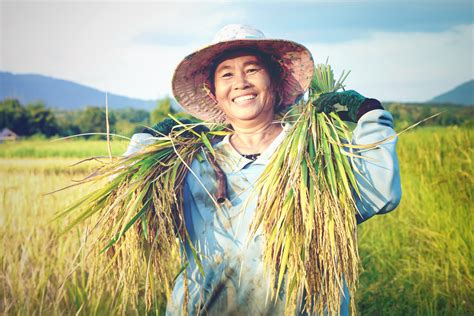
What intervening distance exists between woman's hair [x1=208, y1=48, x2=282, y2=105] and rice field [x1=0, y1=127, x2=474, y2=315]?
0.62 metres

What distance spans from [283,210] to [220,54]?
0.79 meters

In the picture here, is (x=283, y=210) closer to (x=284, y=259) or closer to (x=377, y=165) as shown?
(x=284, y=259)

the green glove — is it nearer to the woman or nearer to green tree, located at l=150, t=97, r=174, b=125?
the woman

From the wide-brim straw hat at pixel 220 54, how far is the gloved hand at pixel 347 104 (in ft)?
0.88

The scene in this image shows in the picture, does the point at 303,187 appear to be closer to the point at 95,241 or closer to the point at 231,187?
the point at 231,187

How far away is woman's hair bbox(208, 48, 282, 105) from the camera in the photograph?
79.0 inches

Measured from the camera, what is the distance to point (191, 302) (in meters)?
1.95

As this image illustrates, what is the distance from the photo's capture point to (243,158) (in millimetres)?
1960

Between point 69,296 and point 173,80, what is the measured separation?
195cm

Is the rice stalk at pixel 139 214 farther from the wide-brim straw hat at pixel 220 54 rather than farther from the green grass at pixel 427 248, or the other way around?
the green grass at pixel 427 248

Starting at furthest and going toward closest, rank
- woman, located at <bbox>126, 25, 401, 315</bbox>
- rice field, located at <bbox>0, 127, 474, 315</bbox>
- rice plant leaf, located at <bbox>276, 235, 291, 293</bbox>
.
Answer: rice field, located at <bbox>0, 127, 474, 315</bbox>
woman, located at <bbox>126, 25, 401, 315</bbox>
rice plant leaf, located at <bbox>276, 235, 291, 293</bbox>

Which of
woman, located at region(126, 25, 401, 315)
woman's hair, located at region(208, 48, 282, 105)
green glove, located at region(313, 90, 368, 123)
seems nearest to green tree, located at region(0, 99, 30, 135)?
woman's hair, located at region(208, 48, 282, 105)

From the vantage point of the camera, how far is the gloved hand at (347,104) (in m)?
1.75

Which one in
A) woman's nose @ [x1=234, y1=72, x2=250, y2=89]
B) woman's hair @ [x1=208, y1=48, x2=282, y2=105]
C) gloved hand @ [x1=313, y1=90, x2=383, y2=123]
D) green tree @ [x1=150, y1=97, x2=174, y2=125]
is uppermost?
green tree @ [x1=150, y1=97, x2=174, y2=125]
